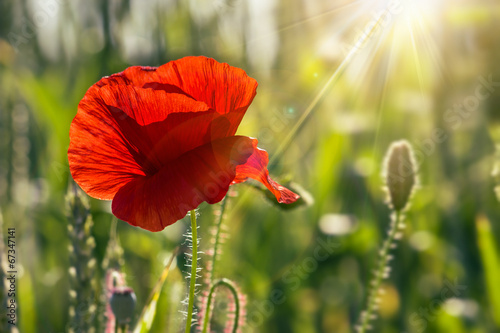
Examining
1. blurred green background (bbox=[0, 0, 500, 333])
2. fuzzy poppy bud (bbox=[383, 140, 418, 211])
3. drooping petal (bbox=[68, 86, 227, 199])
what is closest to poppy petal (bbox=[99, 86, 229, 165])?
drooping petal (bbox=[68, 86, 227, 199])

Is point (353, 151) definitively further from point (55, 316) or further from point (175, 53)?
point (55, 316)

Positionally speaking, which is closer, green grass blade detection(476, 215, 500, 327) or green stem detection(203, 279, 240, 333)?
green stem detection(203, 279, 240, 333)

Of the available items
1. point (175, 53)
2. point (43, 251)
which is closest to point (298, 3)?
point (175, 53)

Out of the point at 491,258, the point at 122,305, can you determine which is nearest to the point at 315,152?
the point at 491,258

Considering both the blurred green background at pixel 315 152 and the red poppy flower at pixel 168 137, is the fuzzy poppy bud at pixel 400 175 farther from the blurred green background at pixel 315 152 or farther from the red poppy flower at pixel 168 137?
the blurred green background at pixel 315 152

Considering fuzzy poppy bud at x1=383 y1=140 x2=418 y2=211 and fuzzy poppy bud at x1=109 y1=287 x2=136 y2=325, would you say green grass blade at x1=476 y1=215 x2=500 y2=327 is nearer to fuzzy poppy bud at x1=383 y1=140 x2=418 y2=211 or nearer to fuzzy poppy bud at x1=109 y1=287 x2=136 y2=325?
fuzzy poppy bud at x1=383 y1=140 x2=418 y2=211

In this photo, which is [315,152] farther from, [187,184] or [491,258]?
[187,184]
